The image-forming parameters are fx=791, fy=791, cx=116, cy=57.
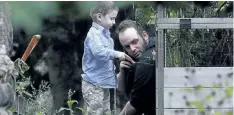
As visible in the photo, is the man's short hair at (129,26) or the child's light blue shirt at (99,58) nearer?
the child's light blue shirt at (99,58)

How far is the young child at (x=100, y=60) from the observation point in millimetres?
6453

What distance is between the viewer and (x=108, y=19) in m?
6.57

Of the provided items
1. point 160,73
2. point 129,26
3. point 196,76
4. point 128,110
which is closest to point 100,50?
point 129,26

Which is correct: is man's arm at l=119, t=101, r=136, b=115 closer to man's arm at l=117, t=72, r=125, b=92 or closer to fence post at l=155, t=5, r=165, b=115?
man's arm at l=117, t=72, r=125, b=92

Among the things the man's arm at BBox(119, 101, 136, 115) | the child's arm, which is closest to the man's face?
the child's arm

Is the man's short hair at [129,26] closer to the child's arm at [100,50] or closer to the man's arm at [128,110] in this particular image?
the child's arm at [100,50]

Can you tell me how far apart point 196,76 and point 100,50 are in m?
1.18

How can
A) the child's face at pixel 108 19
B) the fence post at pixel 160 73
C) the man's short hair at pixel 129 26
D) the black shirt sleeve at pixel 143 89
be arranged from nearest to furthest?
the fence post at pixel 160 73, the black shirt sleeve at pixel 143 89, the child's face at pixel 108 19, the man's short hair at pixel 129 26

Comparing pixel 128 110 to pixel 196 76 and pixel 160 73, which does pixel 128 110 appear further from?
pixel 196 76

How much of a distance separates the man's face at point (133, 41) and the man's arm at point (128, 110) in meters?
0.41

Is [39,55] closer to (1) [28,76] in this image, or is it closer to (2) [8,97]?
(1) [28,76]

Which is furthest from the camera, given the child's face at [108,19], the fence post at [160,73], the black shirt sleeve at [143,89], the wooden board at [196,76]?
the child's face at [108,19]

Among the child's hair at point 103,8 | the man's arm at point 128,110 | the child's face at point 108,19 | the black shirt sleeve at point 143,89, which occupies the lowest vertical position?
the man's arm at point 128,110

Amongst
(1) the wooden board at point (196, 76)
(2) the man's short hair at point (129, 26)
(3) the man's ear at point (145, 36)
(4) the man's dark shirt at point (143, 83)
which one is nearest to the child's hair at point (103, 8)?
A: (2) the man's short hair at point (129, 26)
